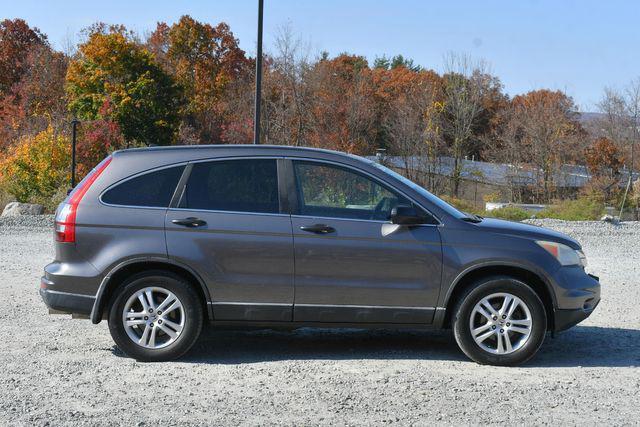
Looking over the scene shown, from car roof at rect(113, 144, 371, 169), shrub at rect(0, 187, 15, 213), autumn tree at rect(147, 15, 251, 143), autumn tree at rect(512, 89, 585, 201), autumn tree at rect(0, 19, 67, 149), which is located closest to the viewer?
car roof at rect(113, 144, 371, 169)

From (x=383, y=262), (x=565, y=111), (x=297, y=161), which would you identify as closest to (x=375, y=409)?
(x=383, y=262)

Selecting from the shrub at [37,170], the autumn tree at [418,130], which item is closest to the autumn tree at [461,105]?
the autumn tree at [418,130]

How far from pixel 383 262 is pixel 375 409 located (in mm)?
1527

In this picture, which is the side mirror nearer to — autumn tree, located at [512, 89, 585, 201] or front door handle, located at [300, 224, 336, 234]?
front door handle, located at [300, 224, 336, 234]

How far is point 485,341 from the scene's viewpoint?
6758 millimetres

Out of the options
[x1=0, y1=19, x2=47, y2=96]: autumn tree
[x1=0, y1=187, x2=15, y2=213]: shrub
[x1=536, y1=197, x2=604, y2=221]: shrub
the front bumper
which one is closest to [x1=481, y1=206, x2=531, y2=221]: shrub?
[x1=536, y1=197, x2=604, y2=221]: shrub

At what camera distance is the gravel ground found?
533 centimetres

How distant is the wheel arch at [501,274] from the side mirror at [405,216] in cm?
57

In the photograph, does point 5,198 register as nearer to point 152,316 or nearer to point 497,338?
point 152,316

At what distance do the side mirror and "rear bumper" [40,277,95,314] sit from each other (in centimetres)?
255

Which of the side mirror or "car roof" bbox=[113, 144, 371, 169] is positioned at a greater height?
"car roof" bbox=[113, 144, 371, 169]

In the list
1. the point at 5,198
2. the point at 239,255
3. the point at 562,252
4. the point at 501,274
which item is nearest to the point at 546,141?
the point at 5,198

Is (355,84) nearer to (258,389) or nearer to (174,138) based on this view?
(174,138)

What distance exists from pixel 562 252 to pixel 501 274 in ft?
1.80
